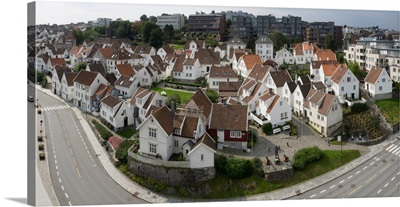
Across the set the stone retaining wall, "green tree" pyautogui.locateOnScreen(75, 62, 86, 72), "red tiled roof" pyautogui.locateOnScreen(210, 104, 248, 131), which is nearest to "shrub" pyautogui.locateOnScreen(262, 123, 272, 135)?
"red tiled roof" pyautogui.locateOnScreen(210, 104, 248, 131)

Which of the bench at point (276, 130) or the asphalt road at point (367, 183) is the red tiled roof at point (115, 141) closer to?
the bench at point (276, 130)

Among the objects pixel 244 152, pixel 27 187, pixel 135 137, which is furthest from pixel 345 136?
pixel 27 187

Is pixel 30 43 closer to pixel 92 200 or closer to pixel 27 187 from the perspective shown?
pixel 27 187

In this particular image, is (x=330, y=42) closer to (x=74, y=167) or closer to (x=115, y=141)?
(x=115, y=141)

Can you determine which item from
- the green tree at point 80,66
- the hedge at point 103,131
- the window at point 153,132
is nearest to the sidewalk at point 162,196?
the hedge at point 103,131

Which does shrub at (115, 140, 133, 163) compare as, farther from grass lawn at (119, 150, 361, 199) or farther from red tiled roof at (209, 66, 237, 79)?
red tiled roof at (209, 66, 237, 79)

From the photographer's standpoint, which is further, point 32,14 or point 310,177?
point 310,177

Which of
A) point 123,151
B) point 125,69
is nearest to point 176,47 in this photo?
point 125,69
